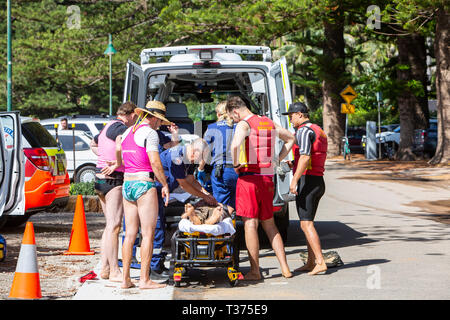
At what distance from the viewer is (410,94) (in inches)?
1256

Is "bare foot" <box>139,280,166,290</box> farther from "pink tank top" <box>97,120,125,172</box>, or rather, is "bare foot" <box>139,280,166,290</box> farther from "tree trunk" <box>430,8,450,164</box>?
"tree trunk" <box>430,8,450,164</box>

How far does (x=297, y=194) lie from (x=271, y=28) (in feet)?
68.6

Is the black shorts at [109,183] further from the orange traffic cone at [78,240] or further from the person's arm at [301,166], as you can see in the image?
the orange traffic cone at [78,240]

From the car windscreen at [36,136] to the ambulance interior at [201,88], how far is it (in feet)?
6.20

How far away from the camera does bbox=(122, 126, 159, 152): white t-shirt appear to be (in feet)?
25.4

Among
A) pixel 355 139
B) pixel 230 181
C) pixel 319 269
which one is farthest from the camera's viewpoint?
pixel 355 139

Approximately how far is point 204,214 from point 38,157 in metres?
4.51

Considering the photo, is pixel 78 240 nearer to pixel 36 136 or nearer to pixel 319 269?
pixel 36 136

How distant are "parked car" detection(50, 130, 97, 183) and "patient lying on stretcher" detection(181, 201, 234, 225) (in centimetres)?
1334

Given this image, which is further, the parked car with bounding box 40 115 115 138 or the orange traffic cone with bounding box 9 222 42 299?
the parked car with bounding box 40 115 115 138

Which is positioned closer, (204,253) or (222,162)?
(204,253)

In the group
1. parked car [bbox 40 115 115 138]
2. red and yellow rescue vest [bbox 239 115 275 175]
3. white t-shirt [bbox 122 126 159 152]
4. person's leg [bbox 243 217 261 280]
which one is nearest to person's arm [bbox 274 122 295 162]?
red and yellow rescue vest [bbox 239 115 275 175]

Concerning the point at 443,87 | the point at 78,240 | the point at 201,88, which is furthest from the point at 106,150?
the point at 443,87
